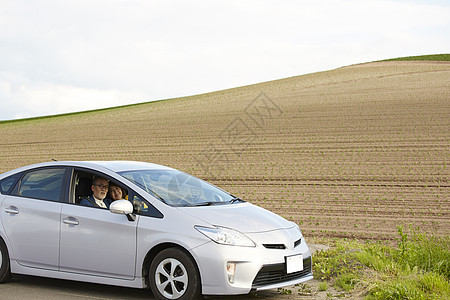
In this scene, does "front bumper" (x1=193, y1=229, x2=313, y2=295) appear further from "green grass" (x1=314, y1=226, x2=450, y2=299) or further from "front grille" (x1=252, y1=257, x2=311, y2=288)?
"green grass" (x1=314, y1=226, x2=450, y2=299)

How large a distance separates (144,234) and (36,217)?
1.61m

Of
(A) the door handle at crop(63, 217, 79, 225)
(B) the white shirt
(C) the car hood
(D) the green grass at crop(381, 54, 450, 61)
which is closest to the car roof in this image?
(B) the white shirt

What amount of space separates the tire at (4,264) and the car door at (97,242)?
925mm

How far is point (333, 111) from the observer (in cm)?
Answer: 3497

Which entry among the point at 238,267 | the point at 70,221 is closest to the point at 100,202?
the point at 70,221

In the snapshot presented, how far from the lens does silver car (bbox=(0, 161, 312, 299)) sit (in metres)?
5.73

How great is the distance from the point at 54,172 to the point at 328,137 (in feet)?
73.0

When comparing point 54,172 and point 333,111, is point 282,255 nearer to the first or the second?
point 54,172

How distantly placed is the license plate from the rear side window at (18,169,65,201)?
286cm

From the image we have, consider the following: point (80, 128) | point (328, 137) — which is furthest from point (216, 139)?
point (80, 128)

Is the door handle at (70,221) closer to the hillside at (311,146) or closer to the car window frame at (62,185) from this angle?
the car window frame at (62,185)

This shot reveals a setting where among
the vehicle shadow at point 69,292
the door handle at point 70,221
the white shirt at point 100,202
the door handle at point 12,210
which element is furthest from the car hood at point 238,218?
the door handle at point 12,210

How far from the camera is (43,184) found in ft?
23.3

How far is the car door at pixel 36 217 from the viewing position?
6715 mm
